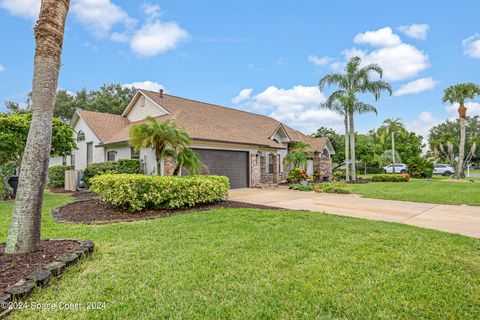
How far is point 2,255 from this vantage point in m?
4.06

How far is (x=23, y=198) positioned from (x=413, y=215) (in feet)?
30.3

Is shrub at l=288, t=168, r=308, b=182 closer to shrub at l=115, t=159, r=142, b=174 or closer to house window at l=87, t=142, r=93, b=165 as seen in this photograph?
shrub at l=115, t=159, r=142, b=174

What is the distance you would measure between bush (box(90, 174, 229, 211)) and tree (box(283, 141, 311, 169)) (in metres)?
12.4

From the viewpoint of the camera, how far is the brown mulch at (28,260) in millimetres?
3457

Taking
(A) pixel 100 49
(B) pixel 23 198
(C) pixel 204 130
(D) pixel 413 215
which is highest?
(A) pixel 100 49

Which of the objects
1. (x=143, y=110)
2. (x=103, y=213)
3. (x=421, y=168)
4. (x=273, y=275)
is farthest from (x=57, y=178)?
(x=421, y=168)

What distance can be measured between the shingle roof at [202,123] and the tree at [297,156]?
59.9 inches

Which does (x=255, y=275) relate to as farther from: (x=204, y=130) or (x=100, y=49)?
(x=100, y=49)

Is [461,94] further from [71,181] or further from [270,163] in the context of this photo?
[71,181]

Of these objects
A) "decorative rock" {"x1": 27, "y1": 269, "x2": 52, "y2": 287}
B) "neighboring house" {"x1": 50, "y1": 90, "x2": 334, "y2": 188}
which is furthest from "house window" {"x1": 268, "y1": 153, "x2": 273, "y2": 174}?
"decorative rock" {"x1": 27, "y1": 269, "x2": 52, "y2": 287}

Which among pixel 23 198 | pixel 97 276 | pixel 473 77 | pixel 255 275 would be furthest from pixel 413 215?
pixel 473 77

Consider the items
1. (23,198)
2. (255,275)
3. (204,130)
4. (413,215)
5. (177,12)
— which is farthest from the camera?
(204,130)

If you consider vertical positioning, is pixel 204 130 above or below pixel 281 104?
below

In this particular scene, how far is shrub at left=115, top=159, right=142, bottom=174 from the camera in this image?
45.9 ft
